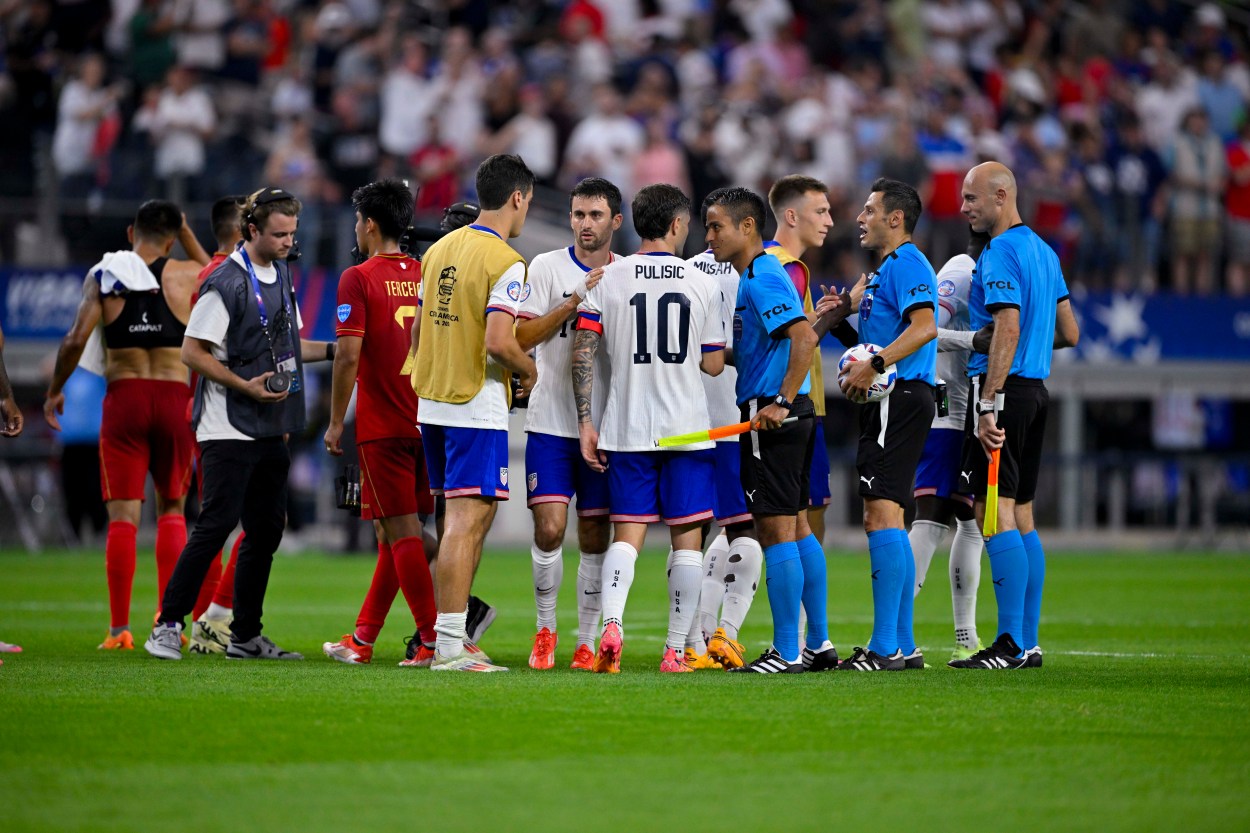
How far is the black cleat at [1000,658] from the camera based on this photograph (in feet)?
Result: 28.9

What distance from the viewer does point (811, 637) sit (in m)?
8.55

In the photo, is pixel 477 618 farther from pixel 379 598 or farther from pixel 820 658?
pixel 820 658

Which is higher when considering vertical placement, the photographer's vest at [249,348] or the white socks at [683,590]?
the photographer's vest at [249,348]

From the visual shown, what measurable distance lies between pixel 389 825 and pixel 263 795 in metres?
0.58

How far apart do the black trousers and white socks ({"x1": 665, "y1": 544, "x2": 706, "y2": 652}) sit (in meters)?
2.36

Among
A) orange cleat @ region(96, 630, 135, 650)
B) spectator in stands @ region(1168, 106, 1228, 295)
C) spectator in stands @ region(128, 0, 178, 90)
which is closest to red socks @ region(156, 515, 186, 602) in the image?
orange cleat @ region(96, 630, 135, 650)

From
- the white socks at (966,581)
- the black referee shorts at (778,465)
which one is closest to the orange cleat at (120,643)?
the black referee shorts at (778,465)

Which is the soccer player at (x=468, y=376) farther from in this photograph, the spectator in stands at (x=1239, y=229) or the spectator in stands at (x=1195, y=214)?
the spectator in stands at (x=1239, y=229)

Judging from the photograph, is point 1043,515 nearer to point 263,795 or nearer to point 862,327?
point 862,327

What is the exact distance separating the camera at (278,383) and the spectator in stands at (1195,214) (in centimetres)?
1718

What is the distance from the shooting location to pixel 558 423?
28.2ft

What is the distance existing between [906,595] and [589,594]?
1.70m

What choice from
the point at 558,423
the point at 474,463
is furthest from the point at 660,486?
the point at 474,463

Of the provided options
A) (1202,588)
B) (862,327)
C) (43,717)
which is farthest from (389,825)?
(1202,588)
